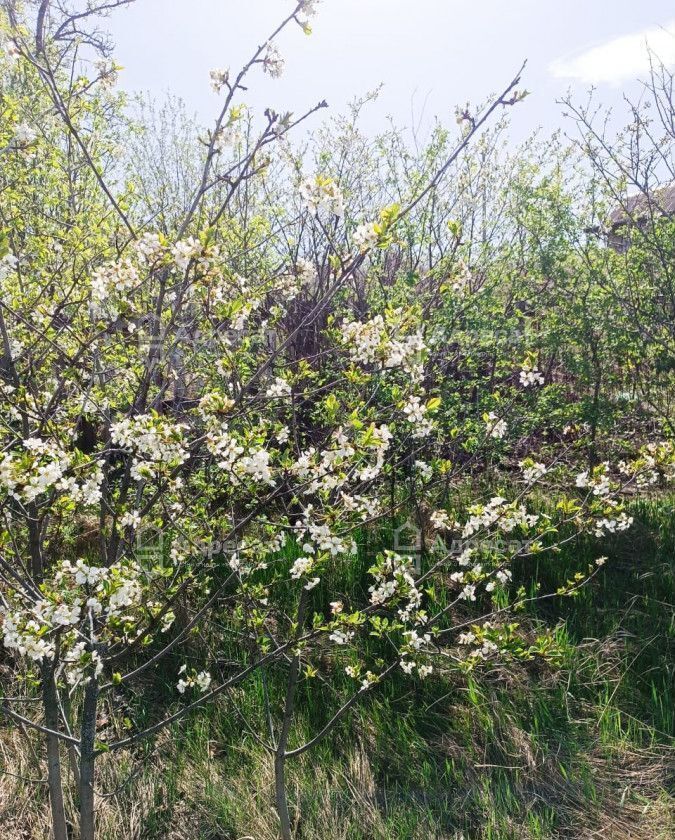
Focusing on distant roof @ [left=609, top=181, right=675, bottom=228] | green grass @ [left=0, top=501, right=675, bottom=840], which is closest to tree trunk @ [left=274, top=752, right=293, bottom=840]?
green grass @ [left=0, top=501, right=675, bottom=840]

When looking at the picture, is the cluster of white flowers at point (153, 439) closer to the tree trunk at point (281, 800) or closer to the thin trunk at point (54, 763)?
the thin trunk at point (54, 763)

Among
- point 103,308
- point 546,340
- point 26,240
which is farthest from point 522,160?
point 103,308

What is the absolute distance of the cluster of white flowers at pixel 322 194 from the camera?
226cm

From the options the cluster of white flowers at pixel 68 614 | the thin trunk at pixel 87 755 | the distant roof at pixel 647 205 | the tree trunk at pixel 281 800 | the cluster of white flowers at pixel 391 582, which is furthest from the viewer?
the distant roof at pixel 647 205

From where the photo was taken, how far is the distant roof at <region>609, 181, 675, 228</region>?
4.90m

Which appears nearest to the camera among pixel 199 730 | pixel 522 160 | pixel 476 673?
pixel 199 730

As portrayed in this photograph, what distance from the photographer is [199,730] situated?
333cm

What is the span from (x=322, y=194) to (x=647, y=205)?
3.75 metres

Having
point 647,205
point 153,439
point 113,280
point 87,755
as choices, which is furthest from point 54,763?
point 647,205

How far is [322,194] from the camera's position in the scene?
226cm

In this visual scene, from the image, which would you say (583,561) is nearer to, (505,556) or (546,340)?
(546,340)

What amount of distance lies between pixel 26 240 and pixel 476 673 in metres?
3.55

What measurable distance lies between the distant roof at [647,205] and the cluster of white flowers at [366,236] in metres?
3.41

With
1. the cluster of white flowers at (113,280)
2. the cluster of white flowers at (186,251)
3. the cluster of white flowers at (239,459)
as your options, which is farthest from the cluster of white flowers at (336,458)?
the cluster of white flowers at (113,280)
